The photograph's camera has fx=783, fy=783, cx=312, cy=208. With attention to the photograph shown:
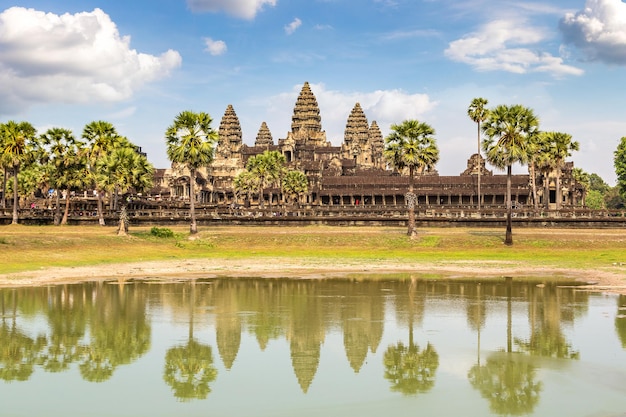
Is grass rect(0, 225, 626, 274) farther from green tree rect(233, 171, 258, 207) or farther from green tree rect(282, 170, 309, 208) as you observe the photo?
green tree rect(233, 171, 258, 207)

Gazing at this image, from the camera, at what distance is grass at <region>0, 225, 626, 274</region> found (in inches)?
2157

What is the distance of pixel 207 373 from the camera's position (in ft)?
67.7

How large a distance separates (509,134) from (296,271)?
2815 centimetres

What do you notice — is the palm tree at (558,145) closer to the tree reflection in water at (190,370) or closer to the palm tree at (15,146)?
the palm tree at (15,146)

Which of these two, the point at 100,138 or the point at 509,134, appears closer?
the point at 509,134

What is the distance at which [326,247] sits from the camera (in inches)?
2640

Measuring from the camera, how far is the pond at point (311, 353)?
17594 millimetres

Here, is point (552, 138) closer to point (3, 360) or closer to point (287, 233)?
point (287, 233)

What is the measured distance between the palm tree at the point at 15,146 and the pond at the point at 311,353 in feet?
166

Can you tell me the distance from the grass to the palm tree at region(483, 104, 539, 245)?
15.9 ft

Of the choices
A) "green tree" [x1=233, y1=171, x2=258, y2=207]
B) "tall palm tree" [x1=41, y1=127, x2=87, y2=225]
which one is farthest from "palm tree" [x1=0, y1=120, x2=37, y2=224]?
"green tree" [x1=233, y1=171, x2=258, y2=207]

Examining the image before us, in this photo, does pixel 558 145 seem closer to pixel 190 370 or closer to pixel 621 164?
pixel 621 164

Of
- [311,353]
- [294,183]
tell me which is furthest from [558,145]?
[311,353]

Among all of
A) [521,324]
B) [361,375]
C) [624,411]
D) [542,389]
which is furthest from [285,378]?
[521,324]
